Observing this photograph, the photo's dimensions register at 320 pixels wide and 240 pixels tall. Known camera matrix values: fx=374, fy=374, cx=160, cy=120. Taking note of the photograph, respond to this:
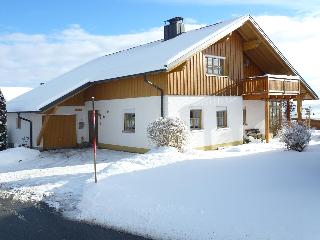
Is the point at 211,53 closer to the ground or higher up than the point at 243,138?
higher up

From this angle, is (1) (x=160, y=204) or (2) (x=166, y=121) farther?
(2) (x=166, y=121)

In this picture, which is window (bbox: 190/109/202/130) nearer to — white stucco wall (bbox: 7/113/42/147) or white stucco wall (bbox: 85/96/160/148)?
white stucco wall (bbox: 85/96/160/148)

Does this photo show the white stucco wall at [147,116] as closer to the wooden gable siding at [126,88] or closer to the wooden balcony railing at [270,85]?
the wooden gable siding at [126,88]

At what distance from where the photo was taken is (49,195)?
10641 mm

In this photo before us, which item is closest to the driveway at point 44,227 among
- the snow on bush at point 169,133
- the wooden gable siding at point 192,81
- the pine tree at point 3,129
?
the snow on bush at point 169,133

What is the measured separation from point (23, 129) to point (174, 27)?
11544mm

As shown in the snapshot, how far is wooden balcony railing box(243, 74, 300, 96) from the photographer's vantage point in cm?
2034

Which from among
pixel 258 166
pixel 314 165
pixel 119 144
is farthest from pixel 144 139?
pixel 314 165

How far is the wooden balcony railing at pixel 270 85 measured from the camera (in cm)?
2034

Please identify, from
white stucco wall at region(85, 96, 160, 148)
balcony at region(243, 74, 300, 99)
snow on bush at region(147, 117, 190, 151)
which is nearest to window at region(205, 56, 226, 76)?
balcony at region(243, 74, 300, 99)

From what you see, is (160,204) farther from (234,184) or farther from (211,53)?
(211,53)

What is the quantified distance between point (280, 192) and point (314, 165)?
317 centimetres

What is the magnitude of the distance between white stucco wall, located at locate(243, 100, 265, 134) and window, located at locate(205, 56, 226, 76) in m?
3.20

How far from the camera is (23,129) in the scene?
77.0 feet
